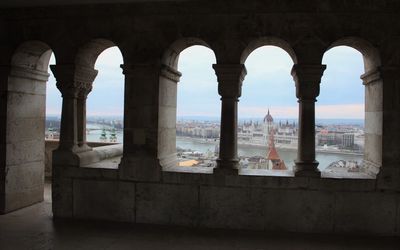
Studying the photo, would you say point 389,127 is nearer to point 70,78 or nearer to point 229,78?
point 229,78

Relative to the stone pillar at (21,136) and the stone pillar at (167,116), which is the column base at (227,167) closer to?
the stone pillar at (167,116)

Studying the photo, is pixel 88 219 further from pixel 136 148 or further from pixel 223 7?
pixel 223 7

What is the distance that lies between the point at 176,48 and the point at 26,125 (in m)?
2.64

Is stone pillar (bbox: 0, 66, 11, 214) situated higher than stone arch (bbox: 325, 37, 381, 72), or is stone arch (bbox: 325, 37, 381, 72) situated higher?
stone arch (bbox: 325, 37, 381, 72)

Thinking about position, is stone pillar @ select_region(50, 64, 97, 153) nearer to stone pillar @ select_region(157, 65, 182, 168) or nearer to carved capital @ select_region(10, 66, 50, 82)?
carved capital @ select_region(10, 66, 50, 82)

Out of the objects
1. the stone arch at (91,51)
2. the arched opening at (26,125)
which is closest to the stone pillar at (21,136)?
the arched opening at (26,125)

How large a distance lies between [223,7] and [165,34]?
83 centimetres

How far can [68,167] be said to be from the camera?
478 cm

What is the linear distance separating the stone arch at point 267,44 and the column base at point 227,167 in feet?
4.34

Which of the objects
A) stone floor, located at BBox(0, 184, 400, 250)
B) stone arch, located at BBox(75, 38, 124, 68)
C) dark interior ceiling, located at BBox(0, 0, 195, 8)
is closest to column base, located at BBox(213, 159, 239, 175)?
stone floor, located at BBox(0, 184, 400, 250)

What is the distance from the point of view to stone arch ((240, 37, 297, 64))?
4414 mm

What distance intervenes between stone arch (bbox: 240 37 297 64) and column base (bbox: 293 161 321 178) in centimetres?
132

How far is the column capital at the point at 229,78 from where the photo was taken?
4.39 metres

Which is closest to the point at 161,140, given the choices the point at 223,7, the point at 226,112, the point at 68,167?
the point at 226,112
